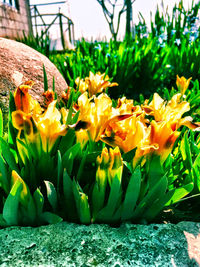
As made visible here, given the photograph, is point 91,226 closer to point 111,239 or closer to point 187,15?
point 111,239

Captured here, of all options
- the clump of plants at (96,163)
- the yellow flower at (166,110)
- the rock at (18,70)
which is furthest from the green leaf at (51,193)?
the rock at (18,70)

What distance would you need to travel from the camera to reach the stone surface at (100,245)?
31.7 inches

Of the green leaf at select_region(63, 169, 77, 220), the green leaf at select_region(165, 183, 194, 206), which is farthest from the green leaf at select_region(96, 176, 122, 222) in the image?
the green leaf at select_region(165, 183, 194, 206)

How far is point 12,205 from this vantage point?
34.0 inches

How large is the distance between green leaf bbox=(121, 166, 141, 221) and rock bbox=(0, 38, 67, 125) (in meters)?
1.00

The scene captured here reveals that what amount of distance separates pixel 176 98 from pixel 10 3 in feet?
31.3

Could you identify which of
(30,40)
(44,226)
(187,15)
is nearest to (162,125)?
(44,226)

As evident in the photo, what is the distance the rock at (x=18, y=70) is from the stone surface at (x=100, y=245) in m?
0.90

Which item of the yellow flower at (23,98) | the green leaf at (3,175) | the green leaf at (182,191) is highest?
the yellow flower at (23,98)

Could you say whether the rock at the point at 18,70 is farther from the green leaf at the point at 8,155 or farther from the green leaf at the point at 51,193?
the green leaf at the point at 51,193

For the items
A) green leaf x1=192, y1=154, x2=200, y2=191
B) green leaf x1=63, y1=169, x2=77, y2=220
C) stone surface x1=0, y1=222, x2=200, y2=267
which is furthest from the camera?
green leaf x1=192, y1=154, x2=200, y2=191

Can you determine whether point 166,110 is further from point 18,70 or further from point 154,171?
point 18,70

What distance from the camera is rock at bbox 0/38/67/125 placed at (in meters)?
1.58

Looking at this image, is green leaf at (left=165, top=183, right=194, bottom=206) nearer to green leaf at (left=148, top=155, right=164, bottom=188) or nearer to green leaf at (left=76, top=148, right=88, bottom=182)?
green leaf at (left=148, top=155, right=164, bottom=188)
